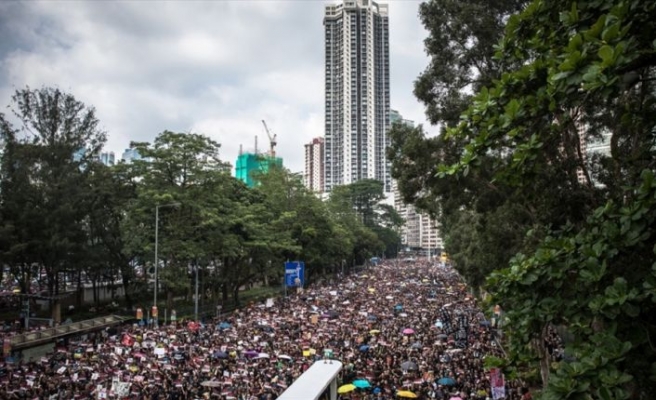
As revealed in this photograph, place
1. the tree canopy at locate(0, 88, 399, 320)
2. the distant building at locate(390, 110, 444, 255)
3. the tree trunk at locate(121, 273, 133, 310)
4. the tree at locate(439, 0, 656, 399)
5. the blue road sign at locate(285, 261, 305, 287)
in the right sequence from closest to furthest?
the tree at locate(439, 0, 656, 399)
the tree canopy at locate(0, 88, 399, 320)
the tree trunk at locate(121, 273, 133, 310)
the blue road sign at locate(285, 261, 305, 287)
the distant building at locate(390, 110, 444, 255)

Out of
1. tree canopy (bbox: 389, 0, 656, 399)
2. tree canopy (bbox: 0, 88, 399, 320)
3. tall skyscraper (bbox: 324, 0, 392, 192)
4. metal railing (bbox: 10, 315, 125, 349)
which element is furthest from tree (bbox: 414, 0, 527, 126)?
tall skyscraper (bbox: 324, 0, 392, 192)

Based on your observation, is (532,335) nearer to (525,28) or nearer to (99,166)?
(525,28)

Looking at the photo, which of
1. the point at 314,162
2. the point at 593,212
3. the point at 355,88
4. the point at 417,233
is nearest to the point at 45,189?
the point at 593,212

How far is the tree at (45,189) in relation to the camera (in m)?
27.5

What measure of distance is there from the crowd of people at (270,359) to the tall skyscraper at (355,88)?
10487 centimetres

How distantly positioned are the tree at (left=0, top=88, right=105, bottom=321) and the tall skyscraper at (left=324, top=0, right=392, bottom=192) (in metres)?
104

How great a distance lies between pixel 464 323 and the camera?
27281 millimetres

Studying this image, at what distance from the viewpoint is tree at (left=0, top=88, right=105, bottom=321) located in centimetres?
2755

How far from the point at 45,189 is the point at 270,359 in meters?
17.5

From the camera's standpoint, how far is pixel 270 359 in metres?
19.7

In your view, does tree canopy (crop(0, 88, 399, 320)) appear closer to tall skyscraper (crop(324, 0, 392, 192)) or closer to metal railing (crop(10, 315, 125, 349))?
metal railing (crop(10, 315, 125, 349))

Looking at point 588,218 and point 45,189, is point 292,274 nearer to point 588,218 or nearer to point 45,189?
point 45,189

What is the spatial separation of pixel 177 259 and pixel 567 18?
1144 inches

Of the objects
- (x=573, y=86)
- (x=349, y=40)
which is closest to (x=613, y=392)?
(x=573, y=86)
